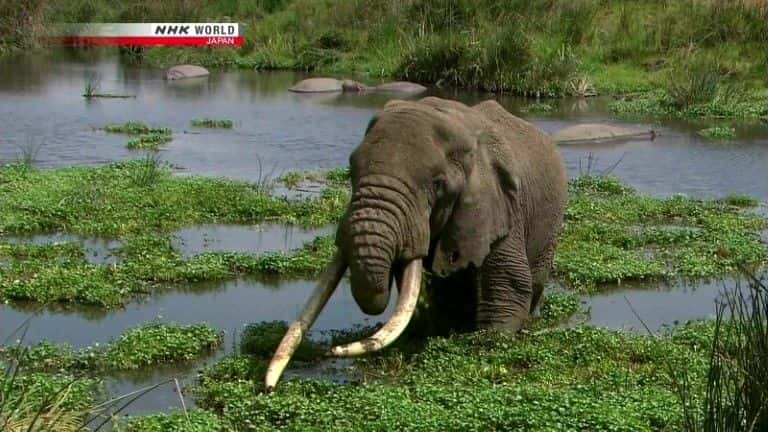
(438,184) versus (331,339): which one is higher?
(438,184)

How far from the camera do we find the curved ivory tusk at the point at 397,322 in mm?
7172

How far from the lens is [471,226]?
26.2 ft

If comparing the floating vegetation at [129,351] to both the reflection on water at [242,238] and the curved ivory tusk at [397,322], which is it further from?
the reflection on water at [242,238]

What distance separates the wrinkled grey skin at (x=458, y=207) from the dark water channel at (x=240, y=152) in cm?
109

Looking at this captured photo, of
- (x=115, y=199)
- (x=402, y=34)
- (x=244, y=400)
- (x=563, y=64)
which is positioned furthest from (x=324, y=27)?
(x=244, y=400)

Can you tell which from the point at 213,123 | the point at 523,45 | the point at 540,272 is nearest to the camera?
the point at 540,272

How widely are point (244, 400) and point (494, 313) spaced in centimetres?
229

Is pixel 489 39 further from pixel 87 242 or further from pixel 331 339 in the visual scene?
pixel 331 339

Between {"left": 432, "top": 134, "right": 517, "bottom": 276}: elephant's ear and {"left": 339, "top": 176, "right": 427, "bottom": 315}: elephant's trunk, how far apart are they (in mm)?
613

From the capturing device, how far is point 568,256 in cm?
1119

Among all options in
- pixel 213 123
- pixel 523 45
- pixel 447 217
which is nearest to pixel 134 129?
pixel 213 123

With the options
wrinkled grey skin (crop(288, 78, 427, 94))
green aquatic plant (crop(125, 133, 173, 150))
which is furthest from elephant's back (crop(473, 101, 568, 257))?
wrinkled grey skin (crop(288, 78, 427, 94))

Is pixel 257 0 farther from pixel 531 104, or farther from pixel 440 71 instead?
pixel 531 104

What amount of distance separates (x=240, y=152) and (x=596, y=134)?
217 inches
